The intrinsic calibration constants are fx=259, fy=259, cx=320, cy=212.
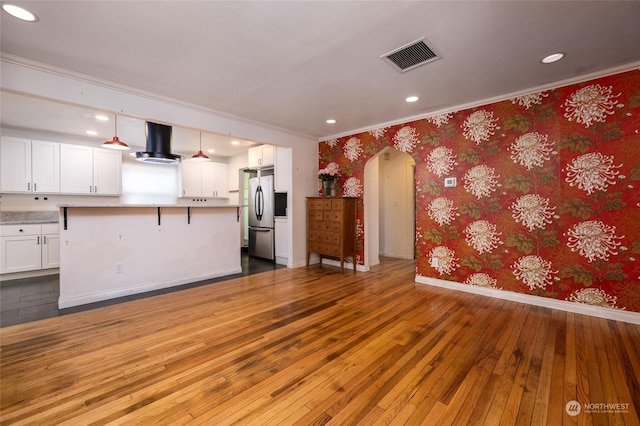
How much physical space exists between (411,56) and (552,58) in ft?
4.40

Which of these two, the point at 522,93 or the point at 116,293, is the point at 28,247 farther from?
the point at 522,93

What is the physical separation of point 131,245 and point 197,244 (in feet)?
2.85

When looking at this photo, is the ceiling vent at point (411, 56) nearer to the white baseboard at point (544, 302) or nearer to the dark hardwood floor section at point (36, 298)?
the white baseboard at point (544, 302)

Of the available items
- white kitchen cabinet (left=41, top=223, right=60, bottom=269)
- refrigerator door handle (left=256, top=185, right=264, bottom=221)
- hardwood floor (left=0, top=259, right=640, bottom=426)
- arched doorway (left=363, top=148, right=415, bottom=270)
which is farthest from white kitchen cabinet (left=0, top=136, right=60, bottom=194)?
arched doorway (left=363, top=148, right=415, bottom=270)

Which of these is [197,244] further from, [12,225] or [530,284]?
[530,284]

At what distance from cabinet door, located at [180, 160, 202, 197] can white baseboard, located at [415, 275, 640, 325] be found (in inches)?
223

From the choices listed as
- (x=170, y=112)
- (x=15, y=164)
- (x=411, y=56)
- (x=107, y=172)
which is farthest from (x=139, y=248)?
(x=411, y=56)

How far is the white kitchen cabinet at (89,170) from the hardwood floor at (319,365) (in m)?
3.39

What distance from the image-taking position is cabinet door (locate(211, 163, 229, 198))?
6.95 metres

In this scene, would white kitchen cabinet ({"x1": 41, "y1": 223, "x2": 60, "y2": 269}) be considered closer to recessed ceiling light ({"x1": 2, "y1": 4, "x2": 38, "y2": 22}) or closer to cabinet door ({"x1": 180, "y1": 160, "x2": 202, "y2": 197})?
cabinet door ({"x1": 180, "y1": 160, "x2": 202, "y2": 197})

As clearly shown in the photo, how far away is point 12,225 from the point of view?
422 centimetres

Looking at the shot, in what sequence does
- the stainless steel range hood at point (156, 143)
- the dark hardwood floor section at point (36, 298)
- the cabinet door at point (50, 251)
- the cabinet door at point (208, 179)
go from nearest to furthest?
the dark hardwood floor section at point (36, 298) < the stainless steel range hood at point (156, 143) < the cabinet door at point (50, 251) < the cabinet door at point (208, 179)

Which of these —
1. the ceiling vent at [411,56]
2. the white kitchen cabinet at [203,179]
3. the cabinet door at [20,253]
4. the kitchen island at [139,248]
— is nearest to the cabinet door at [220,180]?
the white kitchen cabinet at [203,179]

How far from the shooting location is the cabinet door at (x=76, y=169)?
4.83m
